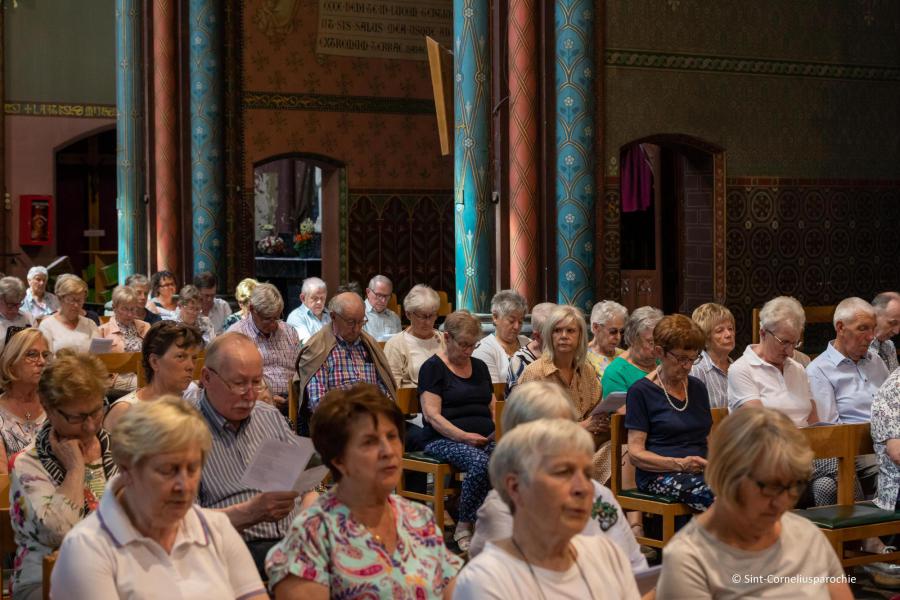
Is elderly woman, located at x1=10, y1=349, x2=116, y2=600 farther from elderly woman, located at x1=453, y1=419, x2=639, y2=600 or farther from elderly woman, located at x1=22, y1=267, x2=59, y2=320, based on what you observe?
elderly woman, located at x1=22, y1=267, x2=59, y2=320

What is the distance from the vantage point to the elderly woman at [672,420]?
18.3ft

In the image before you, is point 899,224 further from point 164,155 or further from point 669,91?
point 164,155

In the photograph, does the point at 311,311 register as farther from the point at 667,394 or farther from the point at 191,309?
the point at 667,394

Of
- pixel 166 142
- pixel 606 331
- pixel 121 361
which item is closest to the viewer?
pixel 606 331

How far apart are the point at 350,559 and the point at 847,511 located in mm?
2911

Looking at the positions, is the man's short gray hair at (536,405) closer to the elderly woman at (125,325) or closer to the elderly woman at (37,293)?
the elderly woman at (125,325)

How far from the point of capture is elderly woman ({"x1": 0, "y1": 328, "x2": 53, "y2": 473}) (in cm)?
502

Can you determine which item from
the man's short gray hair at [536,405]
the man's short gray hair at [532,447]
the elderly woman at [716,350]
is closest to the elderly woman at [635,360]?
the elderly woman at [716,350]

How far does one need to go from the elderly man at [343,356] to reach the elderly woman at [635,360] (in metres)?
1.11

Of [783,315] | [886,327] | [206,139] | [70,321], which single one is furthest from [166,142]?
[783,315]

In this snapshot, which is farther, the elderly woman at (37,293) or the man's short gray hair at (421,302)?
the elderly woman at (37,293)

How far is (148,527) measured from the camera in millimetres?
3172

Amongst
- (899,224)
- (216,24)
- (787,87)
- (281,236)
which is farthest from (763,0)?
(281,236)

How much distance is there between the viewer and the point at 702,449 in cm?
572
